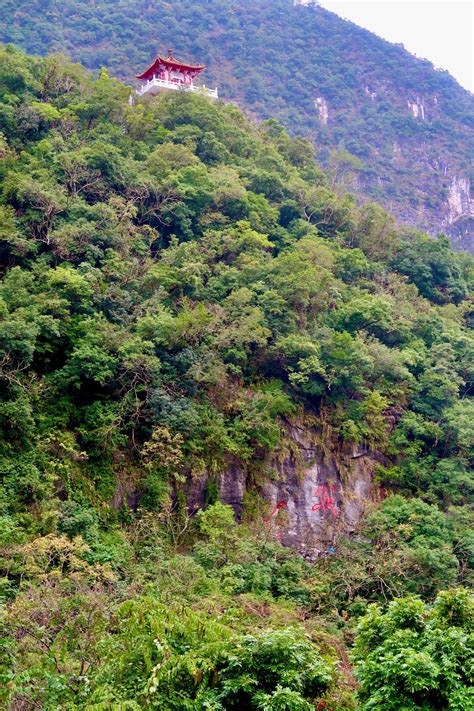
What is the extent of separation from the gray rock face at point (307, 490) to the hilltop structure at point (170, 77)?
1987 cm

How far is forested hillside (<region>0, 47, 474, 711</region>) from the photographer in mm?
6078

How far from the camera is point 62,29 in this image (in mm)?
50250

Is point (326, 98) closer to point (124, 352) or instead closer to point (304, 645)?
point (124, 352)

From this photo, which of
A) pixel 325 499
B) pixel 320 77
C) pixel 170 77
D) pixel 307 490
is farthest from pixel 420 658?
pixel 320 77

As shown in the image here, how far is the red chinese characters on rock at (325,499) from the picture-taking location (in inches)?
618

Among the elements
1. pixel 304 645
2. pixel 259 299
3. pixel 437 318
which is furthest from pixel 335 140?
pixel 304 645

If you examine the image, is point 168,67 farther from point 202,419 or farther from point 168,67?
point 202,419

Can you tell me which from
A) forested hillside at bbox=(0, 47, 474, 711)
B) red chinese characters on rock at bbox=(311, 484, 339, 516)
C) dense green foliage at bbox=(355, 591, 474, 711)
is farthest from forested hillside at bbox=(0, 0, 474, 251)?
dense green foliage at bbox=(355, 591, 474, 711)

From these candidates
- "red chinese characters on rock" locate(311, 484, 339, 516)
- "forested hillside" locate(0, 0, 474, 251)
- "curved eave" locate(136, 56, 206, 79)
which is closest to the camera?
"red chinese characters on rock" locate(311, 484, 339, 516)

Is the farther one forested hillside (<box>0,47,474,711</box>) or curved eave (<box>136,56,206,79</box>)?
curved eave (<box>136,56,206,79</box>)

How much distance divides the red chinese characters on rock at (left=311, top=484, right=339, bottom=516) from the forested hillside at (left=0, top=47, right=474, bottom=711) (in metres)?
0.22

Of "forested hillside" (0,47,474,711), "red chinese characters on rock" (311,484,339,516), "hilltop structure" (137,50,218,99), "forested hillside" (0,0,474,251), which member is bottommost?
"red chinese characters on rock" (311,484,339,516)

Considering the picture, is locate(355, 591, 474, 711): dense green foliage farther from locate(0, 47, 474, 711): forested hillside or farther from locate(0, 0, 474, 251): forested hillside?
locate(0, 0, 474, 251): forested hillside

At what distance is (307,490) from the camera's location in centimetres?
1575
